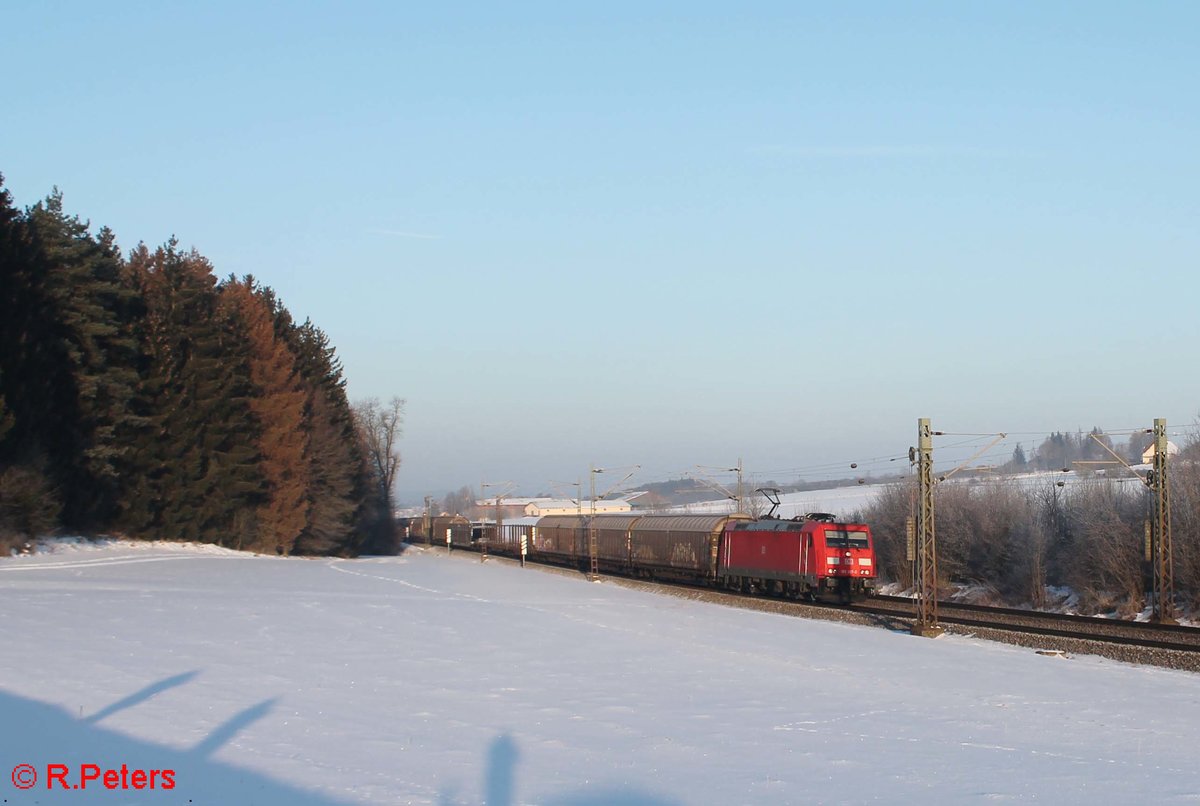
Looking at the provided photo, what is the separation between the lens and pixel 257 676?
15.1 meters

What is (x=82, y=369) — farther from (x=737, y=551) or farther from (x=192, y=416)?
(x=737, y=551)

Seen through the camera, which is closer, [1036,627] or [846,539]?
[1036,627]

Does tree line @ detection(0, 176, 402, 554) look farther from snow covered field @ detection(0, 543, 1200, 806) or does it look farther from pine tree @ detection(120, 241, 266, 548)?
snow covered field @ detection(0, 543, 1200, 806)

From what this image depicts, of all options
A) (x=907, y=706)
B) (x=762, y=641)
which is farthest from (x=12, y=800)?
(x=762, y=641)

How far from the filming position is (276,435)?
5584cm

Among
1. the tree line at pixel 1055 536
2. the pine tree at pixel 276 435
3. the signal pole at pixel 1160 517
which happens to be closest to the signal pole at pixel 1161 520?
the signal pole at pixel 1160 517

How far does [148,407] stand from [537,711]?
1450 inches

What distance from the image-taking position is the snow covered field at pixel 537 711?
10375 millimetres

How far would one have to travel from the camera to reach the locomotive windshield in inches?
1404

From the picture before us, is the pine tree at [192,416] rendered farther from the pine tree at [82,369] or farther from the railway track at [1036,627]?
the railway track at [1036,627]

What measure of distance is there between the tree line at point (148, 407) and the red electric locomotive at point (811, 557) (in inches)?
957

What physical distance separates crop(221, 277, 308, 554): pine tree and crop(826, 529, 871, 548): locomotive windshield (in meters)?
31.3
